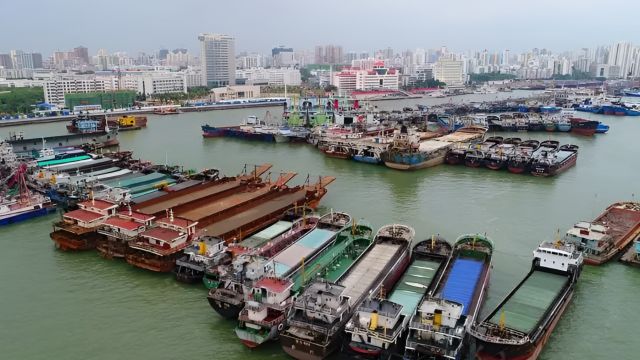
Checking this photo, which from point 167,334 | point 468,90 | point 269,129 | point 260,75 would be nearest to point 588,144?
point 269,129

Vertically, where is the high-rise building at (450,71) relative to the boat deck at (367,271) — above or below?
above

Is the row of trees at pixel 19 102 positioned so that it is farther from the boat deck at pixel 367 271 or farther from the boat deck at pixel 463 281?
the boat deck at pixel 463 281

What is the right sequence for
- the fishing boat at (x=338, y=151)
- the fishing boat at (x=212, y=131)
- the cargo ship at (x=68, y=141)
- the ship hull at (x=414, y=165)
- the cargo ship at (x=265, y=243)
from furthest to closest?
the fishing boat at (x=212, y=131) < the cargo ship at (x=68, y=141) < the fishing boat at (x=338, y=151) < the ship hull at (x=414, y=165) < the cargo ship at (x=265, y=243)

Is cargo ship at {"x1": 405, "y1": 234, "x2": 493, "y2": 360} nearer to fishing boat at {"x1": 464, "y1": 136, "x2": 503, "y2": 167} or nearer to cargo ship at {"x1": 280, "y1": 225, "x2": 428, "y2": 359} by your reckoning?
cargo ship at {"x1": 280, "y1": 225, "x2": 428, "y2": 359}

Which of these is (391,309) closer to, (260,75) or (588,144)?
(588,144)

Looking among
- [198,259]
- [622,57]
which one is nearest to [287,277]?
[198,259]

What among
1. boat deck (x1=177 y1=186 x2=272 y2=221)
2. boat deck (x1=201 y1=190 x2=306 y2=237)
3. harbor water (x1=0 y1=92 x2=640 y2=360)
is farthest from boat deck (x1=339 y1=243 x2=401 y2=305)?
boat deck (x1=177 y1=186 x2=272 y2=221)

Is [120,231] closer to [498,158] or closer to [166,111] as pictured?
[498,158]

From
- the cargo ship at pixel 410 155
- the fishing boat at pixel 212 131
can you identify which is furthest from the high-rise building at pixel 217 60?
the cargo ship at pixel 410 155
